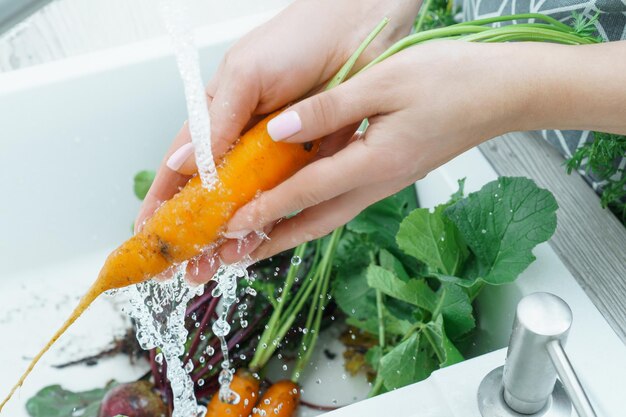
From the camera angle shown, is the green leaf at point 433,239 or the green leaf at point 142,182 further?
the green leaf at point 142,182

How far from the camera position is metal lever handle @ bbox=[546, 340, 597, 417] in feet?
1.42

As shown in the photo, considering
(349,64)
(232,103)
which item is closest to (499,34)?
(349,64)

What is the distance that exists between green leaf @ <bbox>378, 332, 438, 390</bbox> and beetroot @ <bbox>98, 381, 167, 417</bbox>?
0.96ft

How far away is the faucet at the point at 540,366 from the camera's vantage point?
1.42 ft

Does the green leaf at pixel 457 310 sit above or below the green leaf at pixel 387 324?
above

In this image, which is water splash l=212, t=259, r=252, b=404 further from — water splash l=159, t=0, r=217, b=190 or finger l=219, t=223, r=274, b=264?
water splash l=159, t=0, r=217, b=190

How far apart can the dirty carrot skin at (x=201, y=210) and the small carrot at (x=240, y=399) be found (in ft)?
0.73

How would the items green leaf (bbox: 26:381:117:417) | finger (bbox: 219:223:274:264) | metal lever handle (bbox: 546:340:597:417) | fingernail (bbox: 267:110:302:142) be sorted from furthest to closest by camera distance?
green leaf (bbox: 26:381:117:417) → finger (bbox: 219:223:274:264) → fingernail (bbox: 267:110:302:142) → metal lever handle (bbox: 546:340:597:417)

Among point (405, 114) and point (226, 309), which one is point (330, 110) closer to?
point (405, 114)

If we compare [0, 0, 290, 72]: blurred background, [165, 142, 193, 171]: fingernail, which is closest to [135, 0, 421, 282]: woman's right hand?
[165, 142, 193, 171]: fingernail

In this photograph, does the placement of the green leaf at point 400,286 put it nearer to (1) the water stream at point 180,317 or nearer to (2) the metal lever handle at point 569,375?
(1) the water stream at point 180,317

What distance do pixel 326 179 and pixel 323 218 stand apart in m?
0.09

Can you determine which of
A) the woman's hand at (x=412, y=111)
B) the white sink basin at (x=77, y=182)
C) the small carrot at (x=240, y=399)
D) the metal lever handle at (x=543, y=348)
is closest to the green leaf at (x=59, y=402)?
the white sink basin at (x=77, y=182)

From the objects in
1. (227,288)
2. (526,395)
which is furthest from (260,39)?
(526,395)
